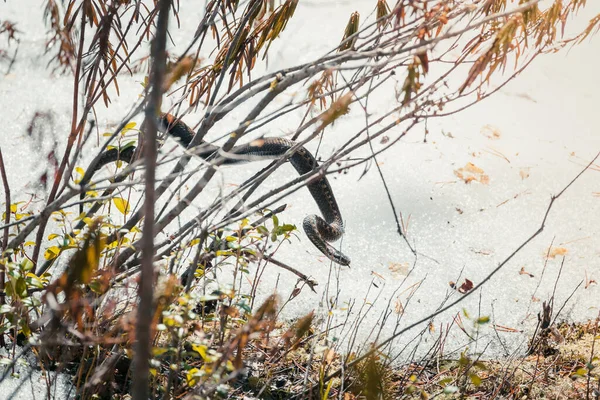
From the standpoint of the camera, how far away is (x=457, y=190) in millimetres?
4488

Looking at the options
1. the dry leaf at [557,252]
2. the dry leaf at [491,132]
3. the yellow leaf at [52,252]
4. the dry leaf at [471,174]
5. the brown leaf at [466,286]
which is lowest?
the yellow leaf at [52,252]

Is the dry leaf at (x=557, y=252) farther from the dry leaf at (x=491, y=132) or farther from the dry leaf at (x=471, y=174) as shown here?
the dry leaf at (x=491, y=132)

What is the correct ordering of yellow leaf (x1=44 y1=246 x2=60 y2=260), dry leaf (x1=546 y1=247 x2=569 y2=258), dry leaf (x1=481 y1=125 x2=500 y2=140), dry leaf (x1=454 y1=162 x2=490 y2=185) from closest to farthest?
yellow leaf (x1=44 y1=246 x2=60 y2=260) < dry leaf (x1=546 y1=247 x2=569 y2=258) < dry leaf (x1=454 y1=162 x2=490 y2=185) < dry leaf (x1=481 y1=125 x2=500 y2=140)

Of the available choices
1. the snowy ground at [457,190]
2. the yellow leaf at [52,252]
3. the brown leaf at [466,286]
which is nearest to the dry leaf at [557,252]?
the snowy ground at [457,190]

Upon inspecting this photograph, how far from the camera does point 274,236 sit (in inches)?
88.1

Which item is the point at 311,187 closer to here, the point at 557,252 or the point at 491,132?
the point at 557,252

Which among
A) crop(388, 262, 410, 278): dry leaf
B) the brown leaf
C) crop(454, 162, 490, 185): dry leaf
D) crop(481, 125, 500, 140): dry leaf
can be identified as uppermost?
crop(481, 125, 500, 140): dry leaf

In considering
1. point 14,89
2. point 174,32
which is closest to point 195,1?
point 174,32

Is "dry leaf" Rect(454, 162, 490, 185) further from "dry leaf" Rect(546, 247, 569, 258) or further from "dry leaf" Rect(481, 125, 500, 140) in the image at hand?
"dry leaf" Rect(546, 247, 569, 258)

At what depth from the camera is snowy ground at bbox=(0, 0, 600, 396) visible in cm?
361

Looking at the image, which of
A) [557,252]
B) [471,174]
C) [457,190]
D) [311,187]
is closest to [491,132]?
[471,174]

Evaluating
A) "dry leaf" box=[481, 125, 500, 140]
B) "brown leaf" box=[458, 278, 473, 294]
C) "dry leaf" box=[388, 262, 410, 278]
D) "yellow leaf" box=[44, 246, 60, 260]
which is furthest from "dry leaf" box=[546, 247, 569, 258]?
"yellow leaf" box=[44, 246, 60, 260]

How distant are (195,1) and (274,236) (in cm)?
440

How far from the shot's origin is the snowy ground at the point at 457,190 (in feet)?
11.9
